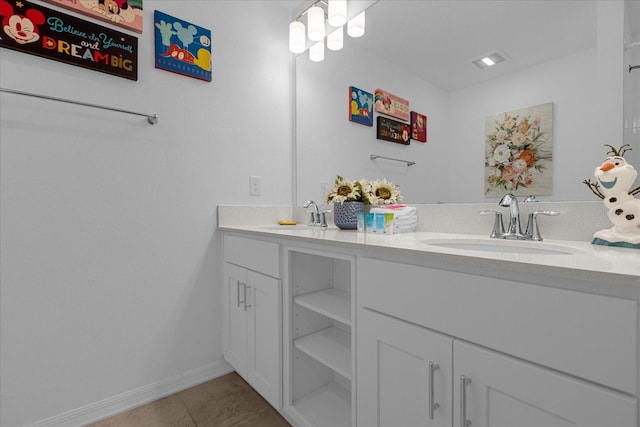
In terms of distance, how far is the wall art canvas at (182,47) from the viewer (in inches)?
58.4

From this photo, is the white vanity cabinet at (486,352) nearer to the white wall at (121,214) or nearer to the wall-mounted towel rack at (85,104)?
the white wall at (121,214)

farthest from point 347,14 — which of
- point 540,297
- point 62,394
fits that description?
point 62,394

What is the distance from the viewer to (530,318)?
58 cm

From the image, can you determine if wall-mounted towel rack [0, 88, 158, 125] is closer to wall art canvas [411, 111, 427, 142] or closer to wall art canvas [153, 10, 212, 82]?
wall art canvas [153, 10, 212, 82]

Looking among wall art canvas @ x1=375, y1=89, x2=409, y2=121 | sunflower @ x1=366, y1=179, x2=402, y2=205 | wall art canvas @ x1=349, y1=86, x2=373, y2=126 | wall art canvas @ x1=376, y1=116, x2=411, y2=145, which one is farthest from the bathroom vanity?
wall art canvas @ x1=349, y1=86, x2=373, y2=126

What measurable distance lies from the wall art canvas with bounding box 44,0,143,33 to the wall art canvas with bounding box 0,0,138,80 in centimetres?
4

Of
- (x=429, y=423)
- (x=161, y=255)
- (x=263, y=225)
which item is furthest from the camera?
(x=263, y=225)

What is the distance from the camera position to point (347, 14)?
1737 millimetres

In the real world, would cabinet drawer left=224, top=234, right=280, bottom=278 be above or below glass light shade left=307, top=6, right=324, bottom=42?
below

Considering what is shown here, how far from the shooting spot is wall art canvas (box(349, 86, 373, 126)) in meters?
1.65

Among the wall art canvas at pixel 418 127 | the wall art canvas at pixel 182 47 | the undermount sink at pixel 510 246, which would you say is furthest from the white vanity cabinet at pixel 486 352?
the wall art canvas at pixel 182 47

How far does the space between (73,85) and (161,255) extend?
83 cm

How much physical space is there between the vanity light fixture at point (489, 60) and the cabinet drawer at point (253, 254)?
42.9 inches

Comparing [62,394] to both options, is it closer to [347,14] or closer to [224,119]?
[224,119]
